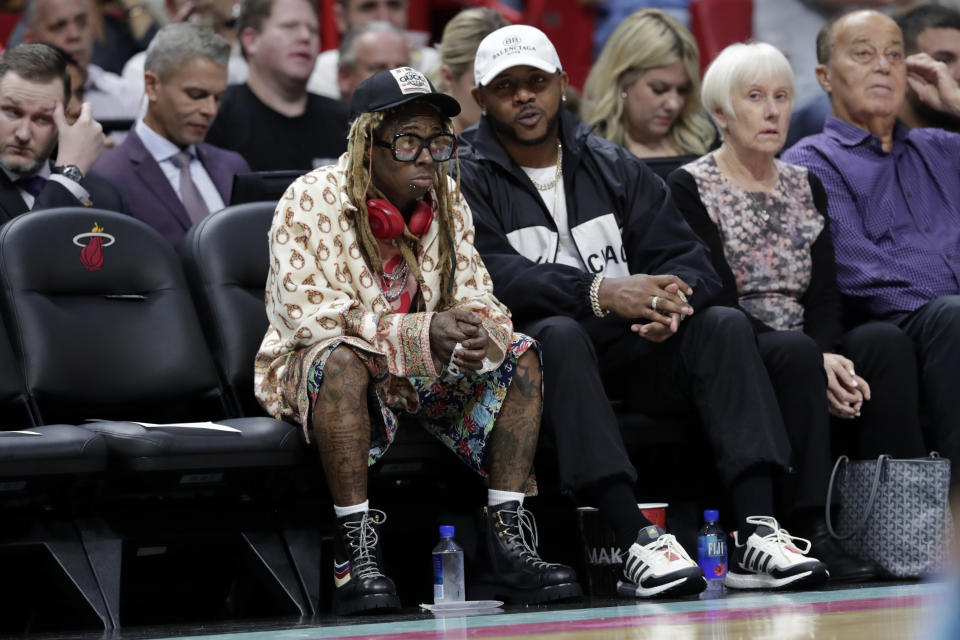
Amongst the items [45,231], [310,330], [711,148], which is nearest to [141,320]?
[45,231]

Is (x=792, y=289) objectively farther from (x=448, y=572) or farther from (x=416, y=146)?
(x=448, y=572)

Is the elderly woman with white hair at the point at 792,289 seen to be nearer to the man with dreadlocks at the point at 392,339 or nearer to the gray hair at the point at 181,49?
the man with dreadlocks at the point at 392,339

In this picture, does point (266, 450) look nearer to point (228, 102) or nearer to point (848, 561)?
point (848, 561)

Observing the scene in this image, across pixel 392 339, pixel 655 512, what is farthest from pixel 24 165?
pixel 655 512

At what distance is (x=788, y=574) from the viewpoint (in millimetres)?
3398

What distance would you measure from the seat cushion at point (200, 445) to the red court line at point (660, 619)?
29.2 inches

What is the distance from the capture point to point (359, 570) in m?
3.17

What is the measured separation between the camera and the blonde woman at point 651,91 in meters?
5.09

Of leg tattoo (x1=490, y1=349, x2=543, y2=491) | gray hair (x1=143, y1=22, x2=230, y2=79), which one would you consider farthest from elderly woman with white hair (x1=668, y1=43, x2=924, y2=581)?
gray hair (x1=143, y1=22, x2=230, y2=79)

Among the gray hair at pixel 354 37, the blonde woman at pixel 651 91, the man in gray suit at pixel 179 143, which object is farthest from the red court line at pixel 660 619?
the gray hair at pixel 354 37

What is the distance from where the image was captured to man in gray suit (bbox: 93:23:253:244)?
15.0ft

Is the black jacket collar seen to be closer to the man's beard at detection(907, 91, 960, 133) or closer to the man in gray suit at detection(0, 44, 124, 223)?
the man in gray suit at detection(0, 44, 124, 223)

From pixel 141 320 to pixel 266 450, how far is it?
719mm

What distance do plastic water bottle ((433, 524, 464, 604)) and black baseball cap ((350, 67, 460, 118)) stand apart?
105 centimetres
